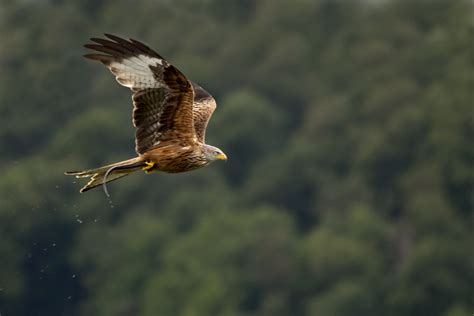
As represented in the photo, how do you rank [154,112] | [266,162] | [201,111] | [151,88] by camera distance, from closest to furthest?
[151,88], [154,112], [201,111], [266,162]

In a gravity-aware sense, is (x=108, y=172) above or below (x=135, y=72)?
below

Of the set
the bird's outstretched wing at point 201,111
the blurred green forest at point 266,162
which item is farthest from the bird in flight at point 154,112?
the blurred green forest at point 266,162

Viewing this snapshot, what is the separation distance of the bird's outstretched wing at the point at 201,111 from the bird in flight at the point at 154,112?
64 cm

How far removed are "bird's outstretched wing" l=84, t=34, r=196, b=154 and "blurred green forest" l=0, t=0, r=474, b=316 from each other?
18.4m

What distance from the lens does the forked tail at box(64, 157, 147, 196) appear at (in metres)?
14.5

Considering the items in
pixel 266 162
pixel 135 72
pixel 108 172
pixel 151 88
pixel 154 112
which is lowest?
pixel 266 162

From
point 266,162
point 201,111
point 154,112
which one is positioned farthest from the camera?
point 266,162

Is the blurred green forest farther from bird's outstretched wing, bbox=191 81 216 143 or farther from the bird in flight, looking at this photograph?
the bird in flight

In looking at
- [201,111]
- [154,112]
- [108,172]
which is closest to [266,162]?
[201,111]

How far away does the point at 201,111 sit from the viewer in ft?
53.1

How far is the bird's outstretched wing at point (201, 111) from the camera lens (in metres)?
15.8

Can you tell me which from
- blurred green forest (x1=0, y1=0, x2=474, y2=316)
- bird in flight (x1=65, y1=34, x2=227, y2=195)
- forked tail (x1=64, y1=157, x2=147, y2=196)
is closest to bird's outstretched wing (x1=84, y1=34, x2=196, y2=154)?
bird in flight (x1=65, y1=34, x2=227, y2=195)

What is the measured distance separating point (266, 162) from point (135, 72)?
44.2m

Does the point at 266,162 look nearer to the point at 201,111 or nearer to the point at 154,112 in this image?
the point at 201,111
